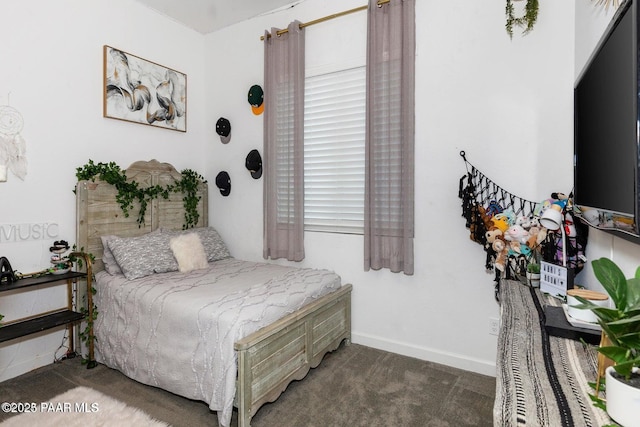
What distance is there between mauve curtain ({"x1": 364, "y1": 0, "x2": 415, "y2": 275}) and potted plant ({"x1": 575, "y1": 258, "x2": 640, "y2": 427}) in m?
1.84

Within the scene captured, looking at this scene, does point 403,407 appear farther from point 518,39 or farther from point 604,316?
point 518,39

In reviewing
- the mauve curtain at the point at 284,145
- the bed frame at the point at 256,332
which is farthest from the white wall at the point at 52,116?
the mauve curtain at the point at 284,145

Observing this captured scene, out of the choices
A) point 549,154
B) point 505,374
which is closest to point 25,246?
point 505,374

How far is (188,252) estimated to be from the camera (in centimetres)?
294

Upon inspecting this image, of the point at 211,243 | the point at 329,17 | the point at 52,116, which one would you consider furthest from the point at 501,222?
the point at 52,116

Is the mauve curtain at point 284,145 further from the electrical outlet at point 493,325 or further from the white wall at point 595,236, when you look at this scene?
the white wall at point 595,236

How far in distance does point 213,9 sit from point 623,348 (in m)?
3.73

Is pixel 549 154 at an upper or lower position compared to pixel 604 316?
upper

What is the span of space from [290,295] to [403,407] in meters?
0.95

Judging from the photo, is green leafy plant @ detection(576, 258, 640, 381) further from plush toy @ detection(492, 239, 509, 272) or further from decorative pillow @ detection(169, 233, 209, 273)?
decorative pillow @ detection(169, 233, 209, 273)

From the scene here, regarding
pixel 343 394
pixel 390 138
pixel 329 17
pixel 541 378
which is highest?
pixel 329 17

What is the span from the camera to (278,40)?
3.21 metres

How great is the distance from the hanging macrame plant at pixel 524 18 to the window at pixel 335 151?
1.06 metres

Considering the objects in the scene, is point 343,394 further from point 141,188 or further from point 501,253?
point 141,188
